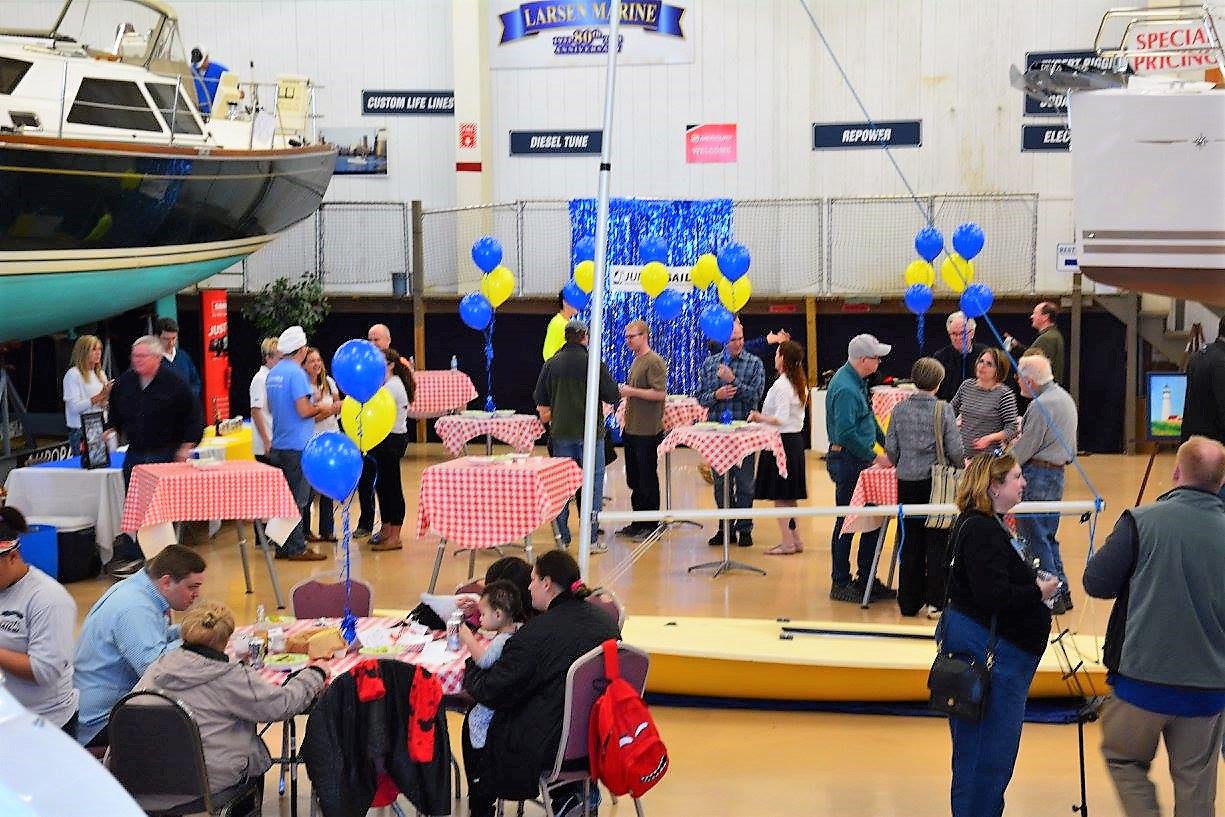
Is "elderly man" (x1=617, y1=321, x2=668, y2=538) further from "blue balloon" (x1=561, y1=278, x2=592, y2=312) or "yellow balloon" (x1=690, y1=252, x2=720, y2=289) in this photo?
"yellow balloon" (x1=690, y1=252, x2=720, y2=289)

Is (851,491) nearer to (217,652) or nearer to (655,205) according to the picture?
(217,652)

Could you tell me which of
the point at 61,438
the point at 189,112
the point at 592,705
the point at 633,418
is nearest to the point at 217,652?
the point at 592,705

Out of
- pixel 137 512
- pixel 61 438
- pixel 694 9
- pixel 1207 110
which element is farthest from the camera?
pixel 694 9

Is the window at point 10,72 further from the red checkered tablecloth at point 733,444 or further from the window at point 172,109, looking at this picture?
the red checkered tablecloth at point 733,444

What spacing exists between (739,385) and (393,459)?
243cm

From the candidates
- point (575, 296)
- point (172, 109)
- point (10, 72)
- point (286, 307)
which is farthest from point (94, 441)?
point (286, 307)

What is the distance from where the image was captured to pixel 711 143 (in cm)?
1667

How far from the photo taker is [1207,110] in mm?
6332

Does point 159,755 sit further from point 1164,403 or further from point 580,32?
point 580,32

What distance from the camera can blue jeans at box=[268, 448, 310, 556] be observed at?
9703 mm

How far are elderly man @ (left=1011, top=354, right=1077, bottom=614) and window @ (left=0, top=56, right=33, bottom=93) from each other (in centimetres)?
817

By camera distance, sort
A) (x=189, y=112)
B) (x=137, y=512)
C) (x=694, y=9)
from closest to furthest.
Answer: (x=137, y=512) < (x=189, y=112) < (x=694, y=9)

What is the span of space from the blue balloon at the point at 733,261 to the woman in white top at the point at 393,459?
341 centimetres

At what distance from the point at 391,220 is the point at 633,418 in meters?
7.49
